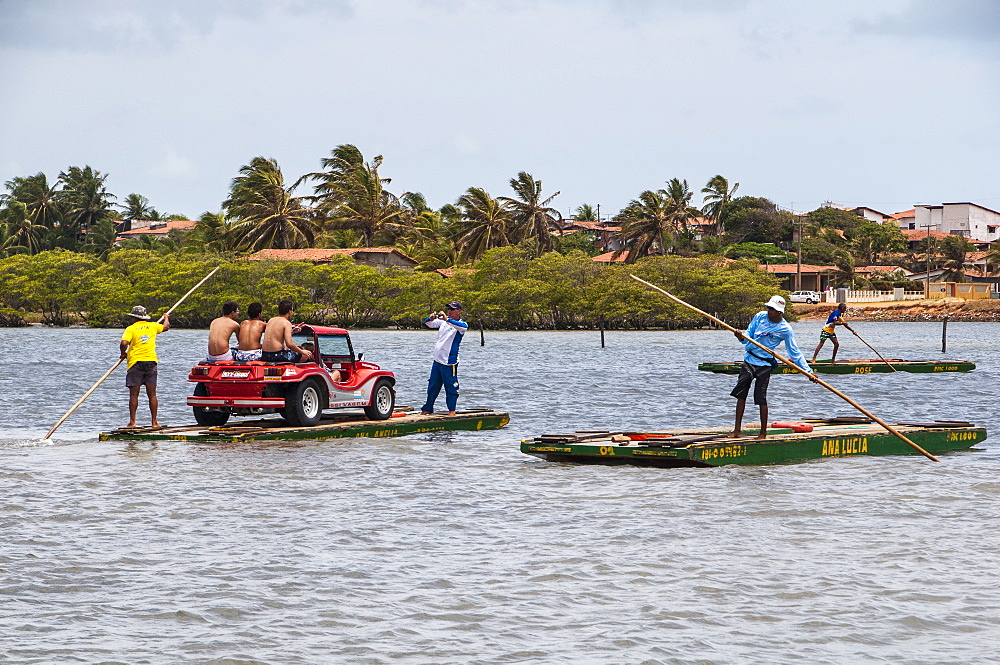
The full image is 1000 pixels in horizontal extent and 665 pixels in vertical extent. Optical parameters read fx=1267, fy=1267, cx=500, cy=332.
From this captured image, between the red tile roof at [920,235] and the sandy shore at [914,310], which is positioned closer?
the sandy shore at [914,310]

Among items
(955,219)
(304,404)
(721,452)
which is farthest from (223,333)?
(955,219)

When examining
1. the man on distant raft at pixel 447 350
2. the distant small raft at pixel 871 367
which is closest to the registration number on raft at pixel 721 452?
the man on distant raft at pixel 447 350

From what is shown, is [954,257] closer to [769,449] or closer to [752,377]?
[769,449]

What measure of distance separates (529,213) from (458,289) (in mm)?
13142

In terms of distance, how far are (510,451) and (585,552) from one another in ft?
24.7

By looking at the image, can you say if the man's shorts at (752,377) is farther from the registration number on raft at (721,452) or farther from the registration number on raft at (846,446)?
the registration number on raft at (846,446)

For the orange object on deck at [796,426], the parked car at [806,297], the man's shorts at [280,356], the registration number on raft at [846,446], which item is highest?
the parked car at [806,297]

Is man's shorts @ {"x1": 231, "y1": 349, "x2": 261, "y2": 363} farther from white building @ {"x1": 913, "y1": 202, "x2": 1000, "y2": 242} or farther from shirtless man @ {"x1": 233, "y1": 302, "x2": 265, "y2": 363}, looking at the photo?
white building @ {"x1": 913, "y1": 202, "x2": 1000, "y2": 242}

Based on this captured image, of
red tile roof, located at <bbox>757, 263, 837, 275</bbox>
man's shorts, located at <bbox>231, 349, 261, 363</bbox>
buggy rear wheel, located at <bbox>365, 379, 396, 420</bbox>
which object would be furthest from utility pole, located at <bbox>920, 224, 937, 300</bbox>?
man's shorts, located at <bbox>231, 349, 261, 363</bbox>

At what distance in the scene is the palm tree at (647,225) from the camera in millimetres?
106812

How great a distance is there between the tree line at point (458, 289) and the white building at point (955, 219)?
5437cm

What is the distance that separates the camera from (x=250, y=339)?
17.8 m

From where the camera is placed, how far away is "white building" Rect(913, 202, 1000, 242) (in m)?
141

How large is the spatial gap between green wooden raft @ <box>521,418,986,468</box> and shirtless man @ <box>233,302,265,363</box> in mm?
4284
